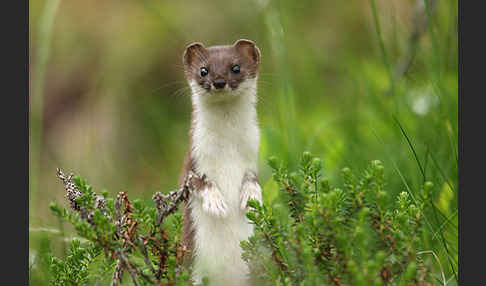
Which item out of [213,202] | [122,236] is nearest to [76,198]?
[122,236]

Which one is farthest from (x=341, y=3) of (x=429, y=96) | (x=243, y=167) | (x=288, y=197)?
(x=288, y=197)

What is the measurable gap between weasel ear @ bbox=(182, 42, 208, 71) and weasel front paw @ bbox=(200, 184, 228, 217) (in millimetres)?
759

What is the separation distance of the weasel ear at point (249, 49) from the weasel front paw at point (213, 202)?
0.81 meters

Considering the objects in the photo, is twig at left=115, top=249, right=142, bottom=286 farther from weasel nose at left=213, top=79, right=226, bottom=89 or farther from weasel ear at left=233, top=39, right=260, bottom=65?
weasel ear at left=233, top=39, right=260, bottom=65

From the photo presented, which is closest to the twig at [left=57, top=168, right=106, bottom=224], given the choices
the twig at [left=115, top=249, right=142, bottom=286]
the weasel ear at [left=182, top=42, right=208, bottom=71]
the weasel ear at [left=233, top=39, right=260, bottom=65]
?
the twig at [left=115, top=249, right=142, bottom=286]

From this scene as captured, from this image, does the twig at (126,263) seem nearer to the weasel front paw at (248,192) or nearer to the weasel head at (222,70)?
the weasel front paw at (248,192)

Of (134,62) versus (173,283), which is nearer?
(173,283)

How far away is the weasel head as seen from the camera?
10.8ft

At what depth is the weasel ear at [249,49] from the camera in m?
3.49

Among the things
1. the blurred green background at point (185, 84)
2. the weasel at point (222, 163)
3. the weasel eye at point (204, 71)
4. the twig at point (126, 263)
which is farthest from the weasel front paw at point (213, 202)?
the blurred green background at point (185, 84)

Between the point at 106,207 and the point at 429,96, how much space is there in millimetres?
3184

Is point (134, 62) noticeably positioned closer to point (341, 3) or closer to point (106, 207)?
point (341, 3)

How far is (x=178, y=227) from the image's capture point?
259cm

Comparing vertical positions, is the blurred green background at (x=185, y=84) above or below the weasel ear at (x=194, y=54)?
above
